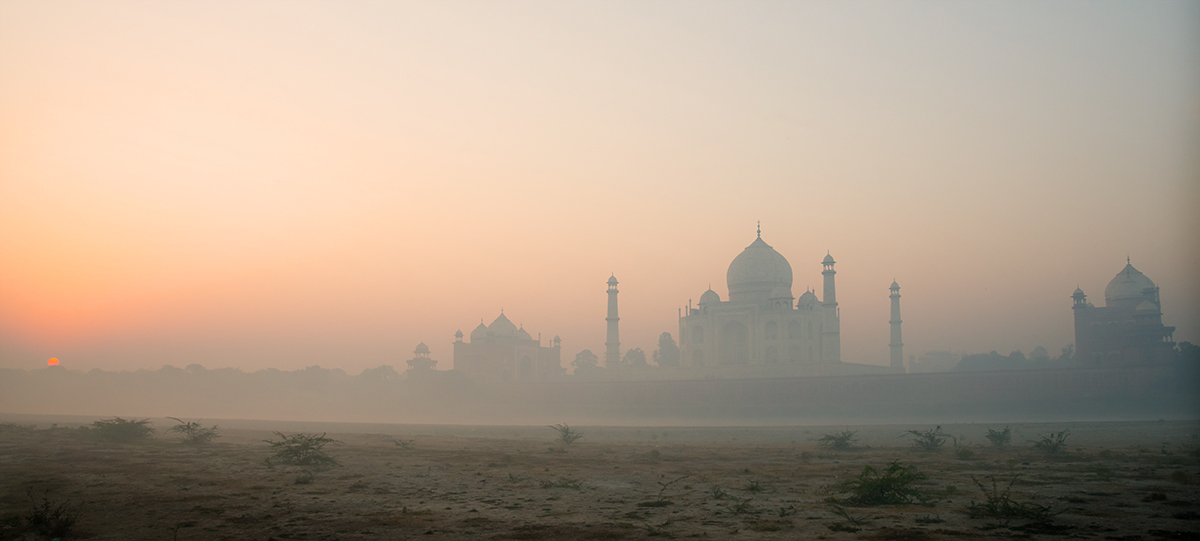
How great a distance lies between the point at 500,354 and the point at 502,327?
4028mm

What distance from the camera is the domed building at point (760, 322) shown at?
56.1 metres

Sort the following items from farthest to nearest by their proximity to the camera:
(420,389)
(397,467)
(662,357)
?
1. (662,357)
2. (420,389)
3. (397,467)

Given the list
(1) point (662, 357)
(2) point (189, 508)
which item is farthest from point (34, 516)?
(1) point (662, 357)

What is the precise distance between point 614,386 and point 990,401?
2198 centimetres

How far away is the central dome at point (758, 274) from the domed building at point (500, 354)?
63.4 ft

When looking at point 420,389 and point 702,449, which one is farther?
point 420,389

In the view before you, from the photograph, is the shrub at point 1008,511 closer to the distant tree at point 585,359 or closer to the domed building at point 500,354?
the domed building at point 500,354

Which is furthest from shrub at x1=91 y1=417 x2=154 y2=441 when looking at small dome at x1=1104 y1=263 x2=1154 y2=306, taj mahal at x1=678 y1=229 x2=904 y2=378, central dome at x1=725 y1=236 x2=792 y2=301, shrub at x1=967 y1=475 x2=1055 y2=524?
small dome at x1=1104 y1=263 x2=1154 y2=306

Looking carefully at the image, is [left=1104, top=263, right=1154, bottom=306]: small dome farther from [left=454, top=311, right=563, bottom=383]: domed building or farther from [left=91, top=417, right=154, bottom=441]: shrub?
[left=91, top=417, right=154, bottom=441]: shrub

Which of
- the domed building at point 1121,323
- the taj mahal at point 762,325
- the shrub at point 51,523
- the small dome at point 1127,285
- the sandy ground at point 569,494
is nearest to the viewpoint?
the shrub at point 51,523

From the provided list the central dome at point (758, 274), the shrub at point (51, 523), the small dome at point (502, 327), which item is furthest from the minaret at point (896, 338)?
the shrub at point (51, 523)

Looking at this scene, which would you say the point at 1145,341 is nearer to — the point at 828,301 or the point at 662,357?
the point at 828,301

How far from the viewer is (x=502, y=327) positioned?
70.5 meters

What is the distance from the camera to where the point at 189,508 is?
402 inches
